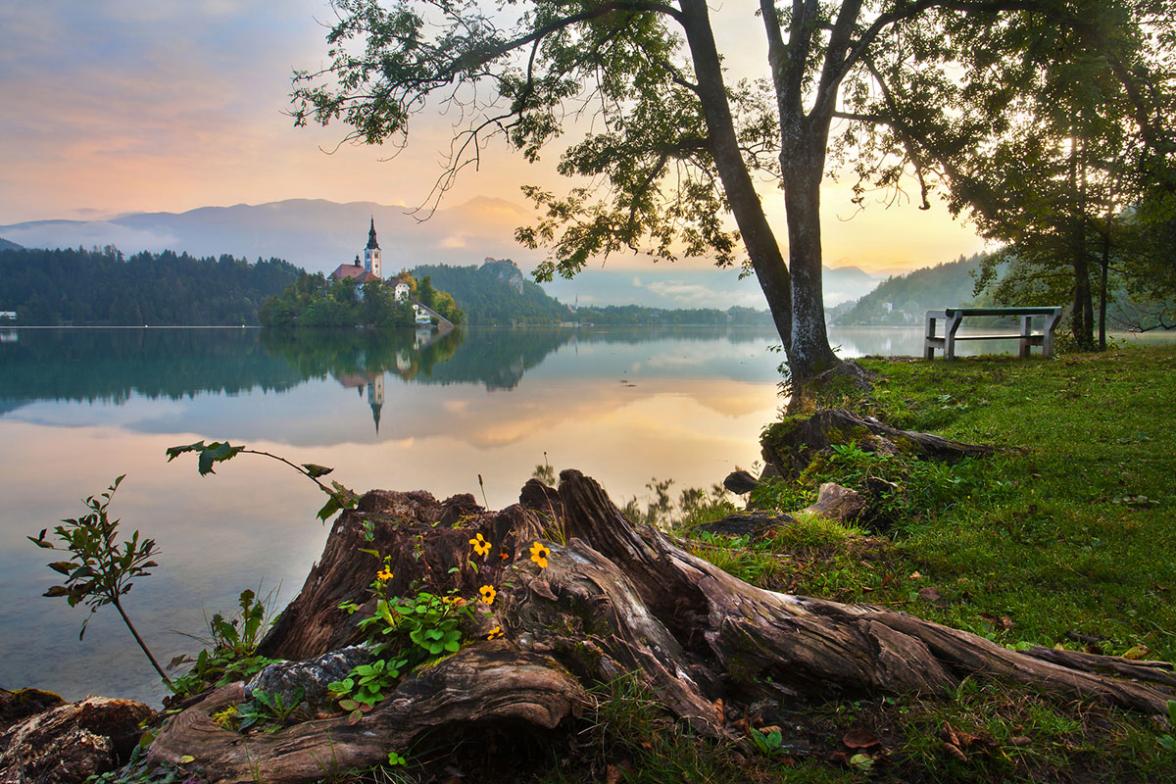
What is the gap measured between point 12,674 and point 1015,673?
288 inches

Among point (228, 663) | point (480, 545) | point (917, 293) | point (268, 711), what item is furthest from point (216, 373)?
point (917, 293)

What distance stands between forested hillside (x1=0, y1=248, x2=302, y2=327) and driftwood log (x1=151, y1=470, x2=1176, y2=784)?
6274 inches

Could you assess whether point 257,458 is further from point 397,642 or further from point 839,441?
point 397,642

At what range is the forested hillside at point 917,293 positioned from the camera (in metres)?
173

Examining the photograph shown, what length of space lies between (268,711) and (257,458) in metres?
12.1

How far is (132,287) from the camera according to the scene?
152 metres

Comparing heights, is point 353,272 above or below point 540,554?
above

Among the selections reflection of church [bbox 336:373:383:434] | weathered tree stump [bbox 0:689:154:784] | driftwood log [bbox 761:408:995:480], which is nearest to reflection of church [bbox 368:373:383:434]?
reflection of church [bbox 336:373:383:434]

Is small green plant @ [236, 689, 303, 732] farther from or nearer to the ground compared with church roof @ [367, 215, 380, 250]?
nearer to the ground

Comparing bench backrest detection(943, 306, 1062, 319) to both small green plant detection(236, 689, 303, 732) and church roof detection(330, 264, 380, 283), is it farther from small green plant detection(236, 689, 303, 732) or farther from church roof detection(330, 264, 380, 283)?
church roof detection(330, 264, 380, 283)

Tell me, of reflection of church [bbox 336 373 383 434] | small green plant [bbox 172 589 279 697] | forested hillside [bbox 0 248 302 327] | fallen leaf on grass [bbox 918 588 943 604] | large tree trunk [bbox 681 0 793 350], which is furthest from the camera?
forested hillside [bbox 0 248 302 327]

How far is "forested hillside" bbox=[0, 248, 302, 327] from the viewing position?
476 ft

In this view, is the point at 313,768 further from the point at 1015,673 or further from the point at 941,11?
the point at 941,11

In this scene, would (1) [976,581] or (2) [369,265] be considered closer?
(1) [976,581]
